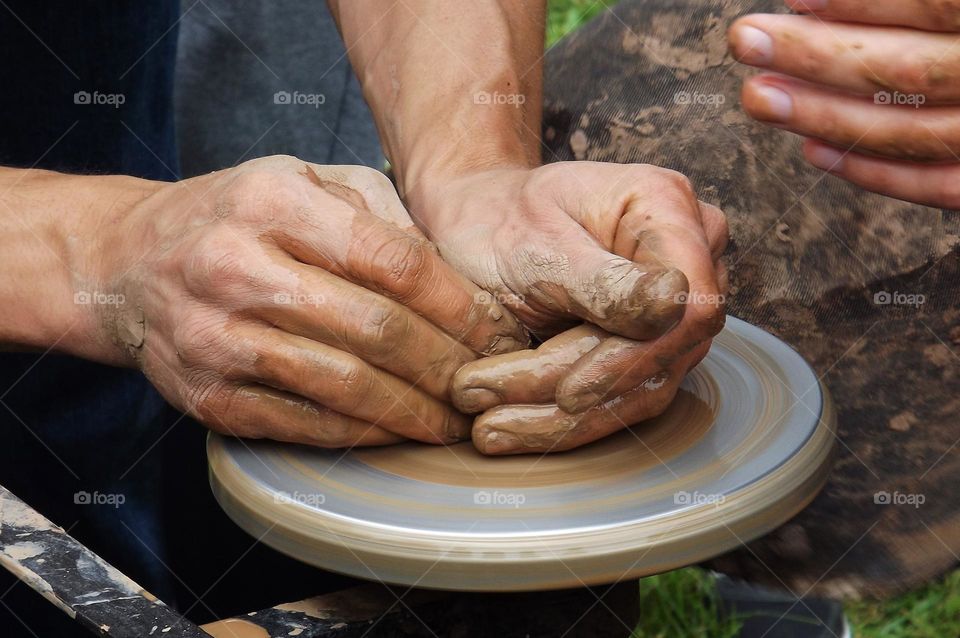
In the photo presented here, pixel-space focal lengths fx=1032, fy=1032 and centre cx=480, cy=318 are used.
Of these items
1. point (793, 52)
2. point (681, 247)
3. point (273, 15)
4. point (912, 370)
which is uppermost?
point (793, 52)

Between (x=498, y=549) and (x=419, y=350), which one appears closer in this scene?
(x=498, y=549)

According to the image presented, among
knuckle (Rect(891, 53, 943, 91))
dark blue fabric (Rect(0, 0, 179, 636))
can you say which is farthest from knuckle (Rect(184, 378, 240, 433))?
knuckle (Rect(891, 53, 943, 91))

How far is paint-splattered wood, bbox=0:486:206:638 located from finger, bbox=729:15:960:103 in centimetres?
70

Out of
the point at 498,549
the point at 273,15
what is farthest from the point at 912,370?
the point at 273,15

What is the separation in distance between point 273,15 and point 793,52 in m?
1.81

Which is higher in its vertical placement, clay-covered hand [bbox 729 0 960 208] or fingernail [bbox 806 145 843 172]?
clay-covered hand [bbox 729 0 960 208]

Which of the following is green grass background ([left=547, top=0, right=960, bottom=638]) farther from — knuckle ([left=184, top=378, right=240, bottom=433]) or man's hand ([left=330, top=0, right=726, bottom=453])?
knuckle ([left=184, top=378, right=240, bottom=433])

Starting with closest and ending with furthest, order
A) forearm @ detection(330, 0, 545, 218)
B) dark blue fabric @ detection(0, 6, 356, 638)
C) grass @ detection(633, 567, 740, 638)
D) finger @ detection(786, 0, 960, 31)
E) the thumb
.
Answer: finger @ detection(786, 0, 960, 31) < the thumb < forearm @ detection(330, 0, 545, 218) < dark blue fabric @ detection(0, 6, 356, 638) < grass @ detection(633, 567, 740, 638)

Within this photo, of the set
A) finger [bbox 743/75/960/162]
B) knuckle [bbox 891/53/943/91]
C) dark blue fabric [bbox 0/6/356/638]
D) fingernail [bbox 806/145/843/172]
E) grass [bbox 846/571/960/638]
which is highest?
knuckle [bbox 891/53/943/91]

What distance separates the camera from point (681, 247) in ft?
3.42

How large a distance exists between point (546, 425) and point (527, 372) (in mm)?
57

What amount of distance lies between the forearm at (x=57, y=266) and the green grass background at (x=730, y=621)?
1.39 metres

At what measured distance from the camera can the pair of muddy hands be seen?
3.38 feet

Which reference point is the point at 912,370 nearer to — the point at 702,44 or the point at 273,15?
the point at 702,44
